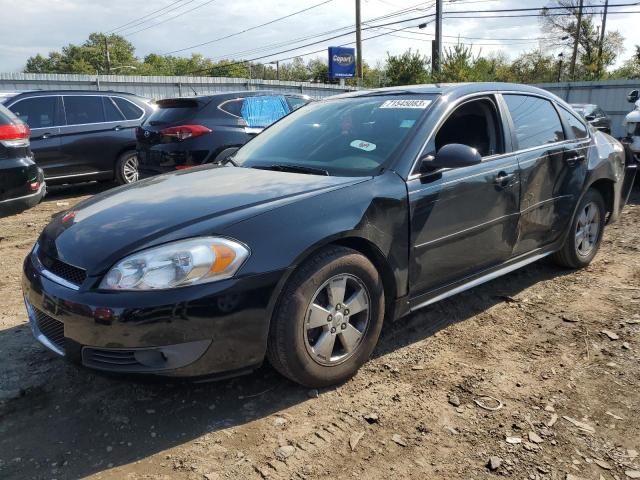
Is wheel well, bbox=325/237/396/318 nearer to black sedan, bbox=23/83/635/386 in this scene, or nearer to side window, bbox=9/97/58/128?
black sedan, bbox=23/83/635/386

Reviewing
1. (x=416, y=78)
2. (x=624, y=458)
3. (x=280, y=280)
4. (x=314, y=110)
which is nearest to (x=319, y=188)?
(x=280, y=280)

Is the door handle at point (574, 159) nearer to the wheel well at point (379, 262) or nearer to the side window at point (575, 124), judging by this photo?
the side window at point (575, 124)

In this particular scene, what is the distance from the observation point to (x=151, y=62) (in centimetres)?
8831

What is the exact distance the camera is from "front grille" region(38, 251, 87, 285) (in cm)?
256

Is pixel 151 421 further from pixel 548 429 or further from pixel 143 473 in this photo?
pixel 548 429

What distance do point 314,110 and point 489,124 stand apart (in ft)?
4.25

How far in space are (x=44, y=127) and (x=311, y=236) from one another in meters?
7.39

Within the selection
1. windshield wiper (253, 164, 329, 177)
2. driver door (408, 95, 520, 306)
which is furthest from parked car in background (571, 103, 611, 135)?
windshield wiper (253, 164, 329, 177)

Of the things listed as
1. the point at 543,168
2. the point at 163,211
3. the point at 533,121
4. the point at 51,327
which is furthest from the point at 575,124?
the point at 51,327

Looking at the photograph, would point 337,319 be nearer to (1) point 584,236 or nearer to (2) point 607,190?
(1) point 584,236

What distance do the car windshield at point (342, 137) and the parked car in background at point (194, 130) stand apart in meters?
3.11

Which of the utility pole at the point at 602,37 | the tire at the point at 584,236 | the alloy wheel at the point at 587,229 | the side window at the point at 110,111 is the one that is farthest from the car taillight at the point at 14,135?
the utility pole at the point at 602,37

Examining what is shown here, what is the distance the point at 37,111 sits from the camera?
8.51m

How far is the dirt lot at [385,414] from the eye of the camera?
2.38 meters
